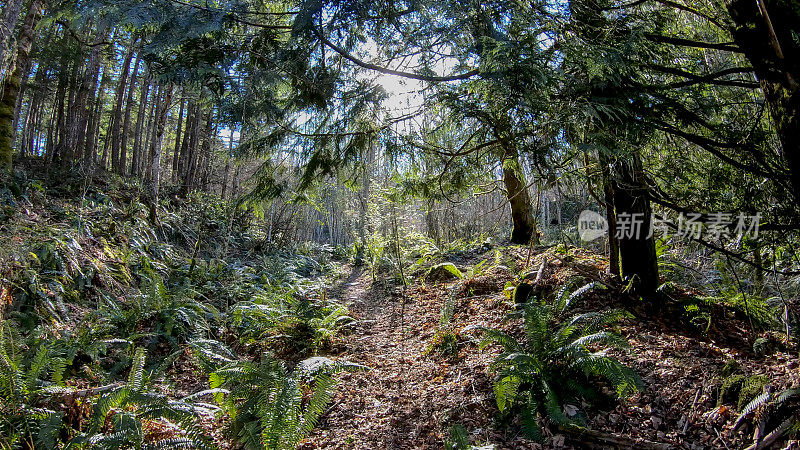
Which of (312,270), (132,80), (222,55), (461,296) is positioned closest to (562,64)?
(222,55)

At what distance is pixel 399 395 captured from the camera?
3703mm

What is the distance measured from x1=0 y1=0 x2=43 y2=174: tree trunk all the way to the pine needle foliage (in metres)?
9.30

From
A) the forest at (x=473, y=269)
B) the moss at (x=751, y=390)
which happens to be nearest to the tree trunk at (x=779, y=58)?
the forest at (x=473, y=269)

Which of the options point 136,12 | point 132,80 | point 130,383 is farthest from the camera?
point 132,80

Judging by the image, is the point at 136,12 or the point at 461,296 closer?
the point at 136,12

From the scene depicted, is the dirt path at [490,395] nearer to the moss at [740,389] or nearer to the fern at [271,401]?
the moss at [740,389]

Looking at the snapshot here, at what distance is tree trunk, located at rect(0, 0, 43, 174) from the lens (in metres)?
7.32

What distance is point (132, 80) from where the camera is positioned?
45.9 feet

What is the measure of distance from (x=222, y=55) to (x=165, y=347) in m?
3.36

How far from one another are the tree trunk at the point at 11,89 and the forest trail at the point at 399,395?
7.75 metres

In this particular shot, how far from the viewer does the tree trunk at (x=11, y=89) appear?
732 centimetres

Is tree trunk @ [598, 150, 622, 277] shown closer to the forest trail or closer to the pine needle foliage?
the pine needle foliage

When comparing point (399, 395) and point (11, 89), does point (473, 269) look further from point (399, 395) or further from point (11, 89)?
point (11, 89)

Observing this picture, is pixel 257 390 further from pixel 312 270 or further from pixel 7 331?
pixel 312 270
